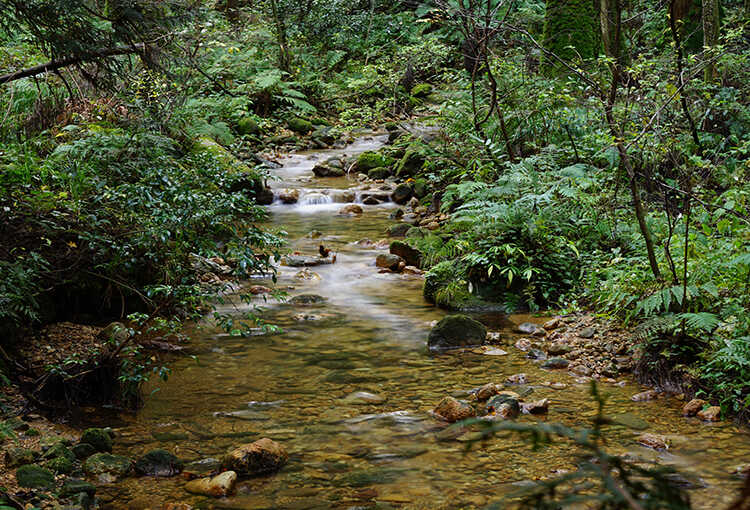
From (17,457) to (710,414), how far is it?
4.52 m

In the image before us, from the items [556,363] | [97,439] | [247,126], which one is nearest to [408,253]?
[556,363]

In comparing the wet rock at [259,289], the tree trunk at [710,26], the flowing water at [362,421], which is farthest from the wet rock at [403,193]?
the flowing water at [362,421]

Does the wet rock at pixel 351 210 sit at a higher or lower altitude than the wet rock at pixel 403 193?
lower

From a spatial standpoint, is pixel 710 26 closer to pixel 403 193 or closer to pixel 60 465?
pixel 403 193

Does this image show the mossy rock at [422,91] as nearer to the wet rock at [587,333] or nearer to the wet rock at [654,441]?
the wet rock at [587,333]

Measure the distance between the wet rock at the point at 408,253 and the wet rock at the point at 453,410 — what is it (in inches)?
203

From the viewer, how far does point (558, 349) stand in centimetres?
594

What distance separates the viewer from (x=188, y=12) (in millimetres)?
3996

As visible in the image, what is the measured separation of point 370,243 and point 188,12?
735cm

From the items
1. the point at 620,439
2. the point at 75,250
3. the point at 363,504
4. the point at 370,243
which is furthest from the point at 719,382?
the point at 370,243

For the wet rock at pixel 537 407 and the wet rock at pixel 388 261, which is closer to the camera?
the wet rock at pixel 537 407

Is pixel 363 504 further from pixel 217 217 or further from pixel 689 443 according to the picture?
pixel 217 217

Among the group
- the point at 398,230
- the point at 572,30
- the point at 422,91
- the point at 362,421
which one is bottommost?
the point at 362,421

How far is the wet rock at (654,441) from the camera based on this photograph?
12.9ft
